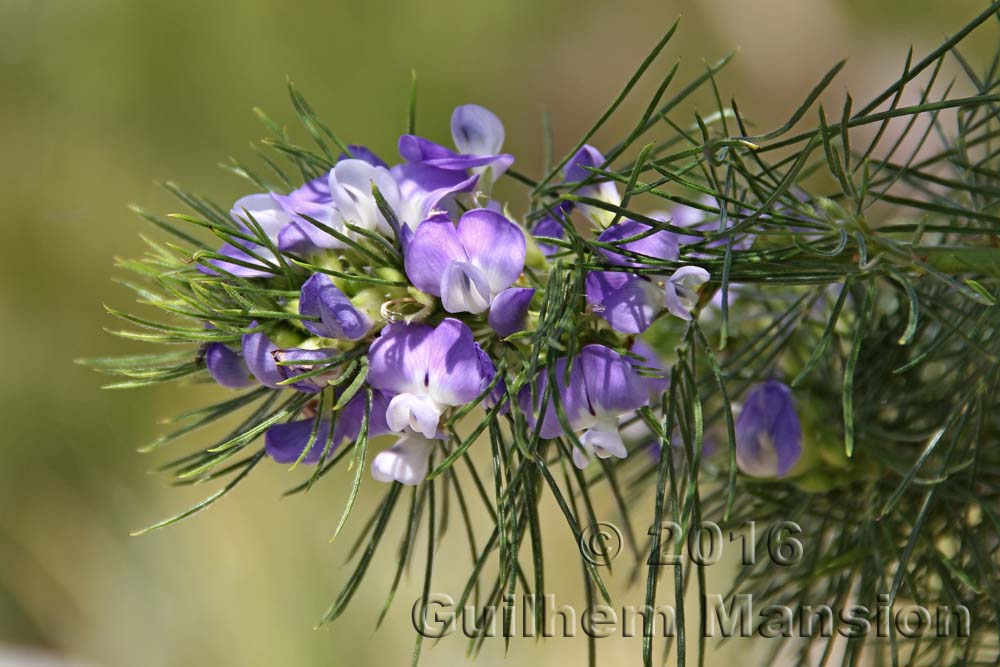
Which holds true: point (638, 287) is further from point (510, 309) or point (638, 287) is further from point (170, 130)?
point (170, 130)

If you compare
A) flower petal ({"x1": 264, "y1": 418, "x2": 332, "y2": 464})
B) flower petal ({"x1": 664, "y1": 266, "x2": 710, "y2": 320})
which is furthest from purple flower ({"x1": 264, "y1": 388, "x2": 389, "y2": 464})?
flower petal ({"x1": 664, "y1": 266, "x2": 710, "y2": 320})

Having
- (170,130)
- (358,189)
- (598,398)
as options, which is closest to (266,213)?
(358,189)

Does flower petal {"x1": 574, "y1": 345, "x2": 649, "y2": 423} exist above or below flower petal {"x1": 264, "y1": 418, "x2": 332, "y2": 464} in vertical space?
above

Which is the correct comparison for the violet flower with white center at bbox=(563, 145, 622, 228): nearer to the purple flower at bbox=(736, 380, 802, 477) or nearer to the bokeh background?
the purple flower at bbox=(736, 380, 802, 477)

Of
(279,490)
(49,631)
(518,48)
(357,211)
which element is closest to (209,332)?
(357,211)

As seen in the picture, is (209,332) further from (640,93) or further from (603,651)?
(640,93)

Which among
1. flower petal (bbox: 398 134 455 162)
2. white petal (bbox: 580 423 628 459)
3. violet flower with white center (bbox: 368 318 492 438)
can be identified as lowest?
white petal (bbox: 580 423 628 459)
